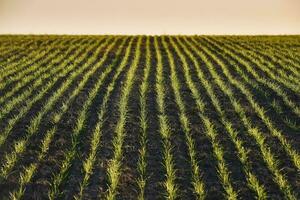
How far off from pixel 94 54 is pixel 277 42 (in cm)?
1232

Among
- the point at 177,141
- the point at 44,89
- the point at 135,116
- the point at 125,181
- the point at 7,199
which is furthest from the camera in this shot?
the point at 44,89

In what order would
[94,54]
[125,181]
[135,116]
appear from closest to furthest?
[125,181]
[135,116]
[94,54]

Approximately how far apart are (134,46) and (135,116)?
15.0 m

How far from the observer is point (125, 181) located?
5.47 m

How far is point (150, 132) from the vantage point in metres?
7.42

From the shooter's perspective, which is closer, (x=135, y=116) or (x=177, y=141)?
(x=177, y=141)

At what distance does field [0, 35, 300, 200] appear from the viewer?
17.5 feet

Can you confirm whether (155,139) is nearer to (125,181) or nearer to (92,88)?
(125,181)

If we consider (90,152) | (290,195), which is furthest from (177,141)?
(290,195)

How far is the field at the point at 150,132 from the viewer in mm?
5344

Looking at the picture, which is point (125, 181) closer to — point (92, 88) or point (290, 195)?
point (290, 195)

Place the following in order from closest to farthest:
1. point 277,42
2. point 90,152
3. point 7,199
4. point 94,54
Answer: point 7,199 → point 90,152 → point 94,54 → point 277,42

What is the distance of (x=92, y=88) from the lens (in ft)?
36.3

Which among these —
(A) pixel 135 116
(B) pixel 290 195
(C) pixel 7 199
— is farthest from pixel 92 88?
(B) pixel 290 195
